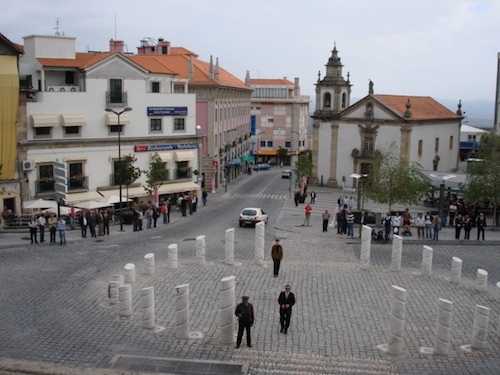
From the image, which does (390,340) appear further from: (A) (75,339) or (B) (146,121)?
(B) (146,121)

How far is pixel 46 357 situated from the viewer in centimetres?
1395

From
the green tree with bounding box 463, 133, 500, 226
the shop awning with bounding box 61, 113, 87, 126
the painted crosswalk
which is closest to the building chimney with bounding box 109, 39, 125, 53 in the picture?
the painted crosswalk

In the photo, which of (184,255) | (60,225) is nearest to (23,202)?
(60,225)

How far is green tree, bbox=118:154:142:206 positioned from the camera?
127 ft

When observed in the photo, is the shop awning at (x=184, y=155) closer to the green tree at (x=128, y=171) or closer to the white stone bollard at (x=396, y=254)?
the green tree at (x=128, y=171)

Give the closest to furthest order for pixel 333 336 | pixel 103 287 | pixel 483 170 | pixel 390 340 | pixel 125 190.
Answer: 1. pixel 390 340
2. pixel 333 336
3. pixel 103 287
4. pixel 483 170
5. pixel 125 190

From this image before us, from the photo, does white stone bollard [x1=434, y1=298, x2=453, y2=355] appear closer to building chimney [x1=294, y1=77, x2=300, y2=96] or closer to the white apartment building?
the white apartment building

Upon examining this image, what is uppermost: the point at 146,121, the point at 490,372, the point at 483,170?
the point at 146,121

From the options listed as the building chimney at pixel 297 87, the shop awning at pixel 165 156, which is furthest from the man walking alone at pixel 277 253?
the building chimney at pixel 297 87

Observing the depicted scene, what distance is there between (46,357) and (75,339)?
127cm

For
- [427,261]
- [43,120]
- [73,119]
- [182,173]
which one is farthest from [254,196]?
[427,261]

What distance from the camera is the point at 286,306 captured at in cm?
1566

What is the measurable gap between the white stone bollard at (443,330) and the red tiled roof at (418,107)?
4296 cm

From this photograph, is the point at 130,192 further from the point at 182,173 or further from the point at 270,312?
the point at 270,312
